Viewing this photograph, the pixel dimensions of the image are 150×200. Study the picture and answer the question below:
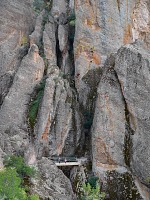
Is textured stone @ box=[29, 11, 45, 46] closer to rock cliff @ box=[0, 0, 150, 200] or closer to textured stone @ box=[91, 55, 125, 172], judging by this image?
rock cliff @ box=[0, 0, 150, 200]

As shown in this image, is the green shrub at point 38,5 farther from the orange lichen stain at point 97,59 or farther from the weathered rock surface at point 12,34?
the orange lichen stain at point 97,59

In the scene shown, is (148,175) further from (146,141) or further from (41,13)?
(41,13)

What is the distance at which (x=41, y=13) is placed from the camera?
118 ft

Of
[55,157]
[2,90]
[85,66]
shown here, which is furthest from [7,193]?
[85,66]

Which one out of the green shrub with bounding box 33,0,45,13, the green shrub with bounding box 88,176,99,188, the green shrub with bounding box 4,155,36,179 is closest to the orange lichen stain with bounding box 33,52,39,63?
the green shrub with bounding box 33,0,45,13

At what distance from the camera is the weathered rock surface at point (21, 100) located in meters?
27.2

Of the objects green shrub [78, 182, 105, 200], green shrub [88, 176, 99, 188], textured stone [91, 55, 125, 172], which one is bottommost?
green shrub [78, 182, 105, 200]

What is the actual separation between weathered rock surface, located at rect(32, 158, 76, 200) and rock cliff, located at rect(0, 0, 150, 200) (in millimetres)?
78

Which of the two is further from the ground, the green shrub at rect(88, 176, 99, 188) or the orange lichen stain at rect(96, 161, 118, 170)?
the orange lichen stain at rect(96, 161, 118, 170)

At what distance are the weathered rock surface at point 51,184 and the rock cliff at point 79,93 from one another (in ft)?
0.25

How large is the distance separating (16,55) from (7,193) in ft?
57.1

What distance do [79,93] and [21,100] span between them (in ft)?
18.5

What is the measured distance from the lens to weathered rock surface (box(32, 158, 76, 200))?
2172cm

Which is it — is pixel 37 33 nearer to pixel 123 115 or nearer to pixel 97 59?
pixel 97 59
